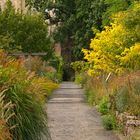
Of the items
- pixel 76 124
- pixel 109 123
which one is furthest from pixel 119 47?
pixel 109 123

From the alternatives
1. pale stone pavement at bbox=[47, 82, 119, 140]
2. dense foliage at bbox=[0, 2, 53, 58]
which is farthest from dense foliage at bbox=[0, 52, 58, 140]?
dense foliage at bbox=[0, 2, 53, 58]

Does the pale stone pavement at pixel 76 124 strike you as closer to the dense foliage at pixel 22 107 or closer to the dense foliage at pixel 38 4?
the dense foliage at pixel 22 107

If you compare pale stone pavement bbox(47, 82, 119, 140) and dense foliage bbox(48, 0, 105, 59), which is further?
dense foliage bbox(48, 0, 105, 59)

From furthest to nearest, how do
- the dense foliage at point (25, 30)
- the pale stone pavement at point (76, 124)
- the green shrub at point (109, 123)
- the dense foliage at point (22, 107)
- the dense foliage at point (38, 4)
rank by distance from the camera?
the dense foliage at point (38, 4) → the dense foliage at point (25, 30) → the green shrub at point (109, 123) → the pale stone pavement at point (76, 124) → the dense foliage at point (22, 107)

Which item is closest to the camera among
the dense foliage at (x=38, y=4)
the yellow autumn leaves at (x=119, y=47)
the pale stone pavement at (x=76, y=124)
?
the pale stone pavement at (x=76, y=124)

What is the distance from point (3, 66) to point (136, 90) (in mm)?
4332

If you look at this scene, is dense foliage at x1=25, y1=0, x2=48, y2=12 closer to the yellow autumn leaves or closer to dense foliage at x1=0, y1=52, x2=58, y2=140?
the yellow autumn leaves

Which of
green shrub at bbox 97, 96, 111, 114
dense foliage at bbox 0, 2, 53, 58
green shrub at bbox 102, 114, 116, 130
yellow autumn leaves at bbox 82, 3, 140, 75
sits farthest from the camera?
dense foliage at bbox 0, 2, 53, 58

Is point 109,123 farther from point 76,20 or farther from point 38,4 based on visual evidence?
point 38,4

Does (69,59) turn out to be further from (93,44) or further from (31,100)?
(31,100)

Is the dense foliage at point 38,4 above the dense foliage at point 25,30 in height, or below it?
above

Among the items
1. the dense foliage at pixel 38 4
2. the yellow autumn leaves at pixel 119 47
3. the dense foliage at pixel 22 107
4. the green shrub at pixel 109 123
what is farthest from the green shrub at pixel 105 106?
the dense foliage at pixel 38 4

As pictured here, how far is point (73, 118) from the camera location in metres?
16.5

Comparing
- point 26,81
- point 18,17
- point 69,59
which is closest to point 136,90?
point 26,81
